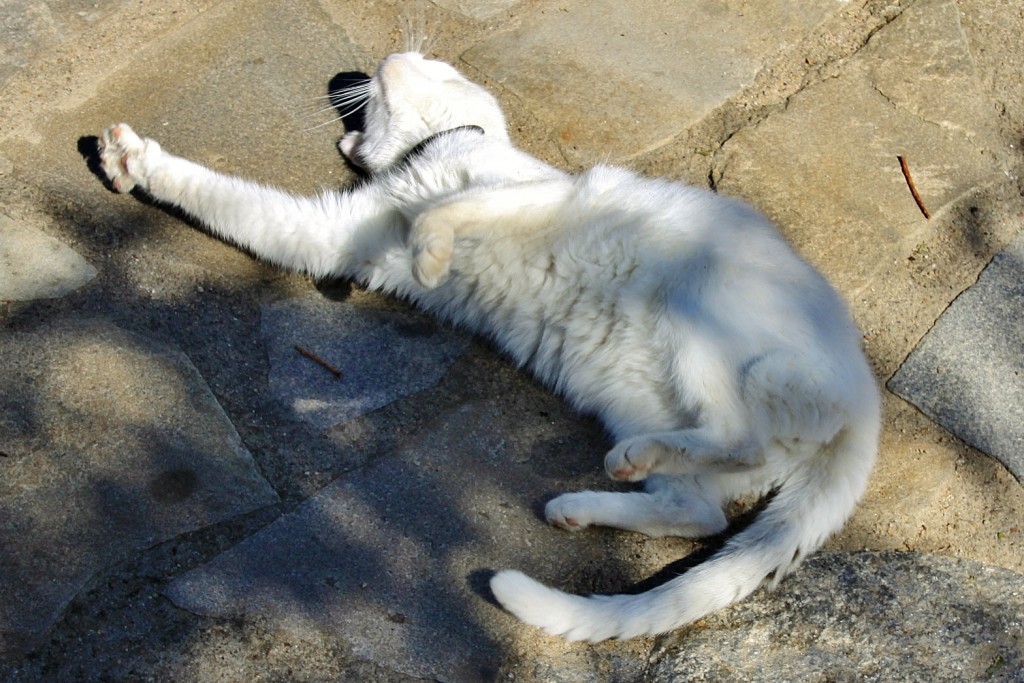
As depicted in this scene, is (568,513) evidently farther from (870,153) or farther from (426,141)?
(870,153)

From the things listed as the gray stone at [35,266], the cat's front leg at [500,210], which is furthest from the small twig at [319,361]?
the gray stone at [35,266]

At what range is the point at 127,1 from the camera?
132 inches

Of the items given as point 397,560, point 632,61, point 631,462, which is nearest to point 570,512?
point 631,462

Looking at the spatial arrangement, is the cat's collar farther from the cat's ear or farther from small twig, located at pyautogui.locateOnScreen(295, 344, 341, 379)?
small twig, located at pyautogui.locateOnScreen(295, 344, 341, 379)

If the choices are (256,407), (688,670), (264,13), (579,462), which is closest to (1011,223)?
(579,462)

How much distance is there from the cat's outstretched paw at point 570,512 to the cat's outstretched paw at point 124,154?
1.46m

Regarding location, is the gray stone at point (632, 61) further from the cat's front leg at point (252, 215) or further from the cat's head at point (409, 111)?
the cat's front leg at point (252, 215)

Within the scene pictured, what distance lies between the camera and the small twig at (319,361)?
2.52 meters

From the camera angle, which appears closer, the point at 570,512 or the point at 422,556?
the point at 422,556

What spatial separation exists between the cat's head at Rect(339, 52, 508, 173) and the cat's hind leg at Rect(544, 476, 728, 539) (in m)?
1.29

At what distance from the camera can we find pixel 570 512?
7.43 ft

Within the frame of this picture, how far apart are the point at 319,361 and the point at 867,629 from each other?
4.54 feet

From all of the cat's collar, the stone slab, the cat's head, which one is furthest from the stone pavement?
the cat's collar

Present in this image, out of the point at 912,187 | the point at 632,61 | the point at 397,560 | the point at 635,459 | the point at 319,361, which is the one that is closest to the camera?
the point at 397,560
